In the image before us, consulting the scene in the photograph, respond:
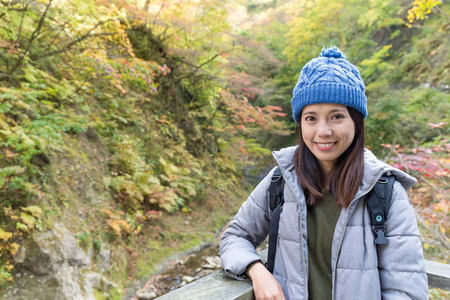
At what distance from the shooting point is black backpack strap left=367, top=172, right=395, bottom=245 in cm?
113

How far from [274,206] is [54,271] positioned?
4.18 m

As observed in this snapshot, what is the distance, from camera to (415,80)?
445 inches

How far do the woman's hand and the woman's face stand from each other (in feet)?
2.02

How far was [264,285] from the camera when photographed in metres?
1.20

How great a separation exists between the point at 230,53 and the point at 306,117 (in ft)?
32.1

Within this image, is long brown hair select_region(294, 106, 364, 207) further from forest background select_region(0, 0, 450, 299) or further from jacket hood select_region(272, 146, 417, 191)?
forest background select_region(0, 0, 450, 299)

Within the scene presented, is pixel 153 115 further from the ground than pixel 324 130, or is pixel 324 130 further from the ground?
pixel 153 115

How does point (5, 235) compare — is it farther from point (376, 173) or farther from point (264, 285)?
point (376, 173)

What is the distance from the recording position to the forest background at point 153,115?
429 centimetres

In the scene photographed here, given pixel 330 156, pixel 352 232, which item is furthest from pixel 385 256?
pixel 330 156

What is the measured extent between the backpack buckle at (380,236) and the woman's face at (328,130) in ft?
1.22

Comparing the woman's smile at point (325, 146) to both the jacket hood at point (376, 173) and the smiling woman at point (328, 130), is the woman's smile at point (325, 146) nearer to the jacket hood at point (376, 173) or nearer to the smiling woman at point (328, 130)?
the smiling woman at point (328, 130)

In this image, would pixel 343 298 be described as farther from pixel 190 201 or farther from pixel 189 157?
pixel 189 157

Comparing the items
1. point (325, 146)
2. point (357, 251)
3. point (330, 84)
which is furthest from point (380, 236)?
point (330, 84)
